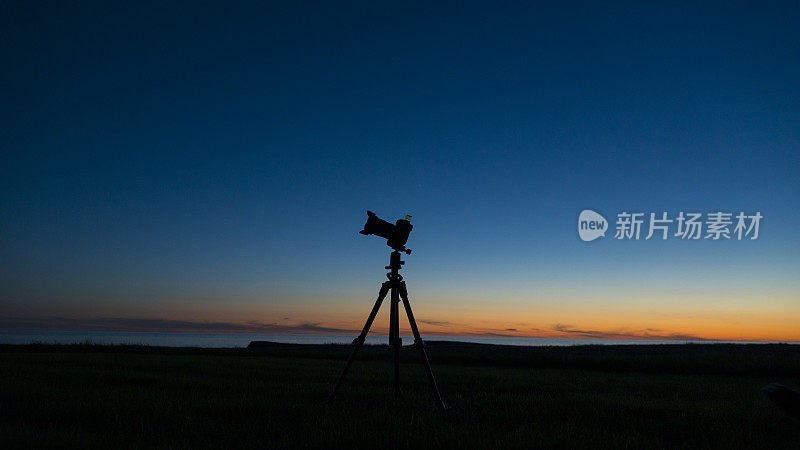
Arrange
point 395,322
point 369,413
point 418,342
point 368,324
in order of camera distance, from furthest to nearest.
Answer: point 395,322 < point 368,324 < point 418,342 < point 369,413

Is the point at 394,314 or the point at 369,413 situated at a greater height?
the point at 394,314

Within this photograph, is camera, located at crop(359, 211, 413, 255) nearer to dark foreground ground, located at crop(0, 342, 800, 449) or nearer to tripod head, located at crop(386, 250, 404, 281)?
tripod head, located at crop(386, 250, 404, 281)

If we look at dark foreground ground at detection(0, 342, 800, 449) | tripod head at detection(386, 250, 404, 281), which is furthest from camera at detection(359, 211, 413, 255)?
dark foreground ground at detection(0, 342, 800, 449)

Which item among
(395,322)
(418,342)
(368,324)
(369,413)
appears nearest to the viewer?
(369,413)

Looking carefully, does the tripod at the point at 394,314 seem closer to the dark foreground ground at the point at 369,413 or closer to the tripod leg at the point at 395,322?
the tripod leg at the point at 395,322

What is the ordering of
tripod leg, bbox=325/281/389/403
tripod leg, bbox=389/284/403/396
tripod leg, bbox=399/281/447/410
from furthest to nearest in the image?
1. tripod leg, bbox=389/284/403/396
2. tripod leg, bbox=325/281/389/403
3. tripod leg, bbox=399/281/447/410

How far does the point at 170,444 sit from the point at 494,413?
13.6ft

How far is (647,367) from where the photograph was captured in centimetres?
1647

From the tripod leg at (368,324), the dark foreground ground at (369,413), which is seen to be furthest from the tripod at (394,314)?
the dark foreground ground at (369,413)

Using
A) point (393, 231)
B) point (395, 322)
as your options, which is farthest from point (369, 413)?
point (393, 231)

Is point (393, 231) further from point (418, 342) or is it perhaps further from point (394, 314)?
point (418, 342)

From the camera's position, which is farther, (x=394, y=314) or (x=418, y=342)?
(x=394, y=314)

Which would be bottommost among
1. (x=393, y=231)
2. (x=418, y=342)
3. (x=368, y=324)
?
(x=418, y=342)

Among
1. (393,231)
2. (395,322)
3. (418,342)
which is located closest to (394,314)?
(395,322)
